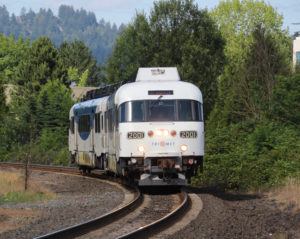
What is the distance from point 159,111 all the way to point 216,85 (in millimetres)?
30973

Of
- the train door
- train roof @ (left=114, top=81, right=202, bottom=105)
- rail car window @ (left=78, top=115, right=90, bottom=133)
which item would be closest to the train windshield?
train roof @ (left=114, top=81, right=202, bottom=105)

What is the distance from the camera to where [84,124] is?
77.6 feet

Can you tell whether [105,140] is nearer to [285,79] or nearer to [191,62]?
[285,79]

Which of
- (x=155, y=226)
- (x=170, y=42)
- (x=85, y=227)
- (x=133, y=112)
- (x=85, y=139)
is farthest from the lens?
(x=170, y=42)

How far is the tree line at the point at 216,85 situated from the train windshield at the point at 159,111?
411 centimetres

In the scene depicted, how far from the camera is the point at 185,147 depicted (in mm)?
15227

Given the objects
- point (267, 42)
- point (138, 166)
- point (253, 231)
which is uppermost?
point (267, 42)

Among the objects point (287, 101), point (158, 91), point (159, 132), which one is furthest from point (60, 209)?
point (287, 101)

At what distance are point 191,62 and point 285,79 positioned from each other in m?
22.5

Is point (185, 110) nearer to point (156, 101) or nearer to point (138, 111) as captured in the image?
point (156, 101)

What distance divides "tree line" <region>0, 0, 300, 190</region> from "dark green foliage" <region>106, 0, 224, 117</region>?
0.28 feet

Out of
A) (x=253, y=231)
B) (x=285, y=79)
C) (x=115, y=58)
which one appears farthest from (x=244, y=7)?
(x=253, y=231)

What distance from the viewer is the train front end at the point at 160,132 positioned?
49.6 feet

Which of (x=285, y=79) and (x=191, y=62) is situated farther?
(x=191, y=62)
